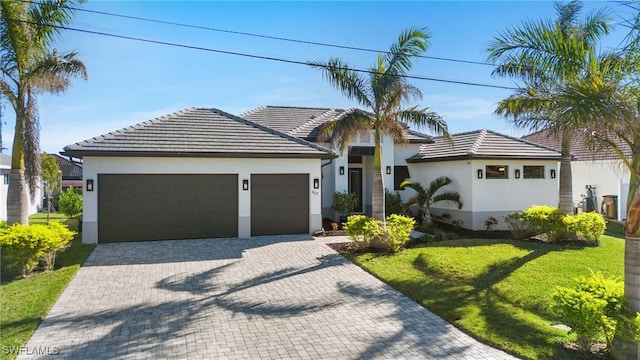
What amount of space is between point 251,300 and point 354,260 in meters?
4.21

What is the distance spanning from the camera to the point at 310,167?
15758mm

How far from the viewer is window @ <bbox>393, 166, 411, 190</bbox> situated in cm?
2044

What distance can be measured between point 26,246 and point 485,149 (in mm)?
16499

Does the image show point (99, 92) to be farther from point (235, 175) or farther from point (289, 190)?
point (289, 190)

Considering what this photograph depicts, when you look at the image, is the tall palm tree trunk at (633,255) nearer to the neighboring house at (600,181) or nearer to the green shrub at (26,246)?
the green shrub at (26,246)

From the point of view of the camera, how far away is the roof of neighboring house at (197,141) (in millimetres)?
13680

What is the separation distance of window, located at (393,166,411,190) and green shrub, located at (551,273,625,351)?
13.9 metres

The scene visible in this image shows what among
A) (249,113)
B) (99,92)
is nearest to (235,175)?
(99,92)

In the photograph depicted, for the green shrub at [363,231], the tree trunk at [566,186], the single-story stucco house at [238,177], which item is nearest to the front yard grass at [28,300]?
the single-story stucco house at [238,177]

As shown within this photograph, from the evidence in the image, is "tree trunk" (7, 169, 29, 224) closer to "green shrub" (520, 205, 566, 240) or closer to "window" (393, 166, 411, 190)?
"window" (393, 166, 411, 190)

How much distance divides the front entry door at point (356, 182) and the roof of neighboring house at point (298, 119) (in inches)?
117

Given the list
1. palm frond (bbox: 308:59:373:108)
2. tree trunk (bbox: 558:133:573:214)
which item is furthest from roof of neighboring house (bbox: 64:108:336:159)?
tree trunk (bbox: 558:133:573:214)

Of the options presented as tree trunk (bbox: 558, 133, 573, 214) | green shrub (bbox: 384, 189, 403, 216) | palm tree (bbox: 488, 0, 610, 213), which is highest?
palm tree (bbox: 488, 0, 610, 213)

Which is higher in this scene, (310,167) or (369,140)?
(369,140)
